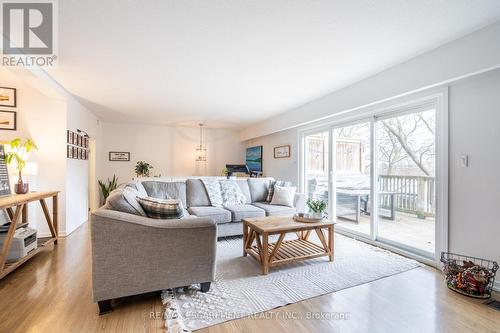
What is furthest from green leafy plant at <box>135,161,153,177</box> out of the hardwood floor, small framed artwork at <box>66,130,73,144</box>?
the hardwood floor

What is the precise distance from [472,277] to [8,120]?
5641 mm

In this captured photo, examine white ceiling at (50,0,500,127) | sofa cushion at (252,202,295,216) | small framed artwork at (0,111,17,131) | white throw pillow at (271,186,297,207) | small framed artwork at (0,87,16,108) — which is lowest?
sofa cushion at (252,202,295,216)

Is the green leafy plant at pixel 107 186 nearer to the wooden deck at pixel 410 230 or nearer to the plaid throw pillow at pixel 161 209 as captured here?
the plaid throw pillow at pixel 161 209

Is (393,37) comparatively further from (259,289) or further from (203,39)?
(259,289)

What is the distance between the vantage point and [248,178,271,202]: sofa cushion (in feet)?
14.3

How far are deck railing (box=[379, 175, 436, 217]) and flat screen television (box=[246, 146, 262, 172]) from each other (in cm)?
358

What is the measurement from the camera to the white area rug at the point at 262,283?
5.65 ft

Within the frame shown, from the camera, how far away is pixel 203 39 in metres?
2.14

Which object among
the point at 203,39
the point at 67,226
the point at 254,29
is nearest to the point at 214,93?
the point at 203,39

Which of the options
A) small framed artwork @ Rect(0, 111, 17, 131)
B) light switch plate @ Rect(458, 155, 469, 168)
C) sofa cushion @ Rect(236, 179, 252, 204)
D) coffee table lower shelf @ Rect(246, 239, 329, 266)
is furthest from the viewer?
sofa cushion @ Rect(236, 179, 252, 204)

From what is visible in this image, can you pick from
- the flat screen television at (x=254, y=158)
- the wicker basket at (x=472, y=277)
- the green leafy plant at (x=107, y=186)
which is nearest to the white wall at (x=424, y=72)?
the wicker basket at (x=472, y=277)

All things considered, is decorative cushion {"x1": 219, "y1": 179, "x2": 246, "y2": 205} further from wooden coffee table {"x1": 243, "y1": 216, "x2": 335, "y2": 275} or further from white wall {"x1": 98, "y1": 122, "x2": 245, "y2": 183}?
white wall {"x1": 98, "y1": 122, "x2": 245, "y2": 183}

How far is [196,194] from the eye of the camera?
151 inches

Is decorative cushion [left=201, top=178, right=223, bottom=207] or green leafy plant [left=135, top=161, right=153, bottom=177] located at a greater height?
green leafy plant [left=135, top=161, right=153, bottom=177]
